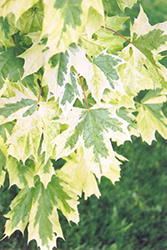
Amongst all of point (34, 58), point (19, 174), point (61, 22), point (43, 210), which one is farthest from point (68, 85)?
point (43, 210)

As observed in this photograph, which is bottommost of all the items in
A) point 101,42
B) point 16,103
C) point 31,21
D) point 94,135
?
point 94,135

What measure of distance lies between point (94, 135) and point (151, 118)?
0.58 m

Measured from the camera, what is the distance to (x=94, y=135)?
37.7 inches

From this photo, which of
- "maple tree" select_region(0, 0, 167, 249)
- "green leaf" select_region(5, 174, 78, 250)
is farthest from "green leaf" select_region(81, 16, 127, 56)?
"green leaf" select_region(5, 174, 78, 250)

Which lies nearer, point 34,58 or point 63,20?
point 63,20

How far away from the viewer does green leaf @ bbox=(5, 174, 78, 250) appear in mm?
1163

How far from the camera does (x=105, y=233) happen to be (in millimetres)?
2074

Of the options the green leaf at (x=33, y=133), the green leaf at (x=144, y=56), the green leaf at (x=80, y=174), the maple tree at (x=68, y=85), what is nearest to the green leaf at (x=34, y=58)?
the maple tree at (x=68, y=85)

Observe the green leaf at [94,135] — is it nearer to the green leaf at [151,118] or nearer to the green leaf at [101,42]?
the green leaf at [101,42]

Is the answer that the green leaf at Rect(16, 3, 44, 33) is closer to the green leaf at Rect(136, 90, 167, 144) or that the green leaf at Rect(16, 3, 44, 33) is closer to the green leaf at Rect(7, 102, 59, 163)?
the green leaf at Rect(7, 102, 59, 163)

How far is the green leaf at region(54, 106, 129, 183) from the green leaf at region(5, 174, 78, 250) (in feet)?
0.99

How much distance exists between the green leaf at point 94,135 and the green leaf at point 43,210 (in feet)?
0.99

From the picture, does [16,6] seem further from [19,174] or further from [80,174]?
[80,174]

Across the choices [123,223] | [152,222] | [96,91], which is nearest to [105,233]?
[123,223]
